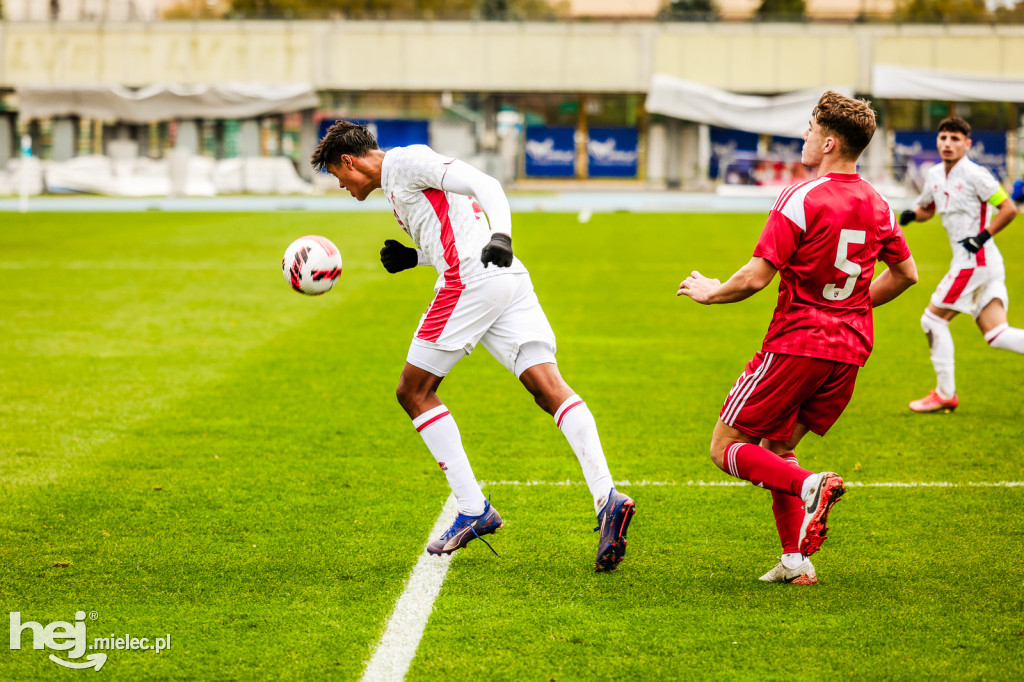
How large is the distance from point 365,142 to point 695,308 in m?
9.31

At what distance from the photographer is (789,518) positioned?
454 centimetres

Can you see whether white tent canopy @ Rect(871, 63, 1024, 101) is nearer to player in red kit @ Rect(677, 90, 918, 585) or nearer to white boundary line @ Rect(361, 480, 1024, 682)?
white boundary line @ Rect(361, 480, 1024, 682)

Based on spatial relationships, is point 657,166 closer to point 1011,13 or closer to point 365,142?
point 1011,13

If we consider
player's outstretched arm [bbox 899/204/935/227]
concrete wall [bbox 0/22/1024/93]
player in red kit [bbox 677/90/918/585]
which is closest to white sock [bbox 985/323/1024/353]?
player's outstretched arm [bbox 899/204/935/227]

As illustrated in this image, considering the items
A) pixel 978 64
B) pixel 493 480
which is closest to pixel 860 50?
pixel 978 64

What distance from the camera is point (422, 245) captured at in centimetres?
496

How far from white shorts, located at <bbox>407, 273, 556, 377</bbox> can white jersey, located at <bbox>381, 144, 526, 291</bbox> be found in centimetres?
6

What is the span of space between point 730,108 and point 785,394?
42284 mm

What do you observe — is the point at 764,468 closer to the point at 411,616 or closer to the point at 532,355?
the point at 532,355

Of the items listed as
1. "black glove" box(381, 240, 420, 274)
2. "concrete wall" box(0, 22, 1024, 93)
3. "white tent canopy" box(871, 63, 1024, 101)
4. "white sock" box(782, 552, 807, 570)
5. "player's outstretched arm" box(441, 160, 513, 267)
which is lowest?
"white sock" box(782, 552, 807, 570)

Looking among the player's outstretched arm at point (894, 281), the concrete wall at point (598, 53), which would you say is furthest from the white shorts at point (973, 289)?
the concrete wall at point (598, 53)

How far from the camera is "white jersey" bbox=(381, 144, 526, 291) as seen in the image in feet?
15.5

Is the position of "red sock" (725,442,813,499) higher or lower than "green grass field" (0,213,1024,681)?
higher

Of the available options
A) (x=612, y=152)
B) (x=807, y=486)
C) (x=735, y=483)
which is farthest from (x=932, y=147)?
(x=807, y=486)
